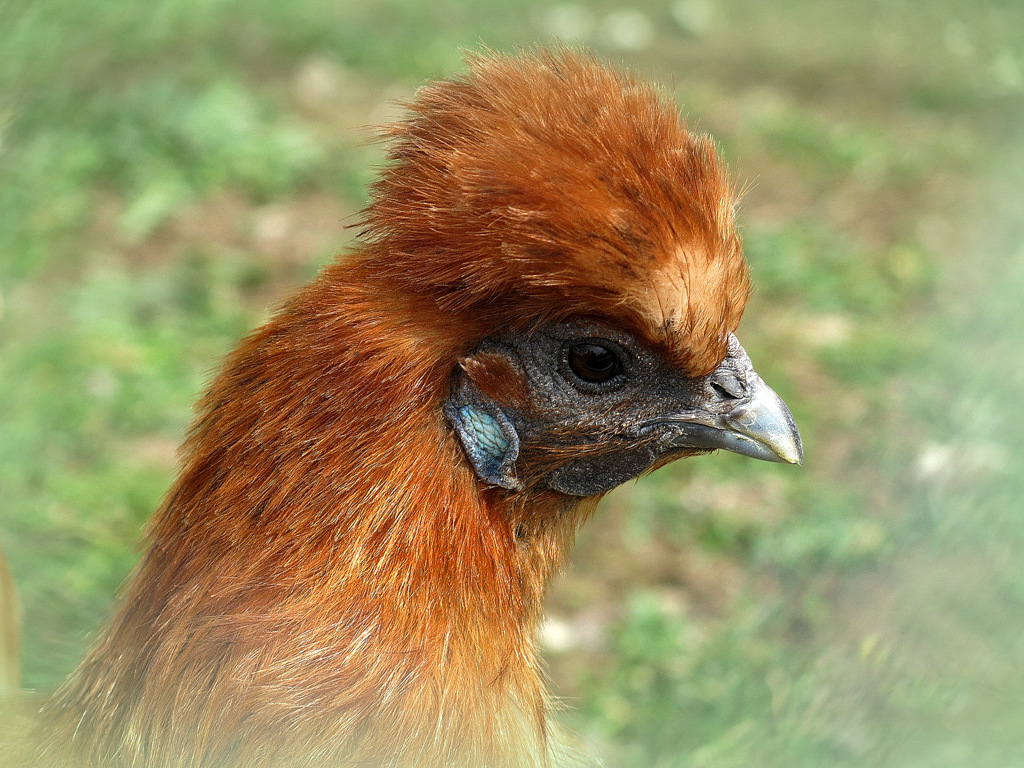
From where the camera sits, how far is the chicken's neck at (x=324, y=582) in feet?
6.07

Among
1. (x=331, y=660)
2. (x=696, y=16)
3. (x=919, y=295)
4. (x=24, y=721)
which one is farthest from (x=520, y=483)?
(x=696, y=16)

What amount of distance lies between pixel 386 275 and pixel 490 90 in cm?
41

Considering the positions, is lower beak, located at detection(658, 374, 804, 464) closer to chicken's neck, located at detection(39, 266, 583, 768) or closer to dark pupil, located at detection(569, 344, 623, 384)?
dark pupil, located at detection(569, 344, 623, 384)

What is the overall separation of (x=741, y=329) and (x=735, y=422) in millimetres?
3224

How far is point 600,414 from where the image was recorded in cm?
209

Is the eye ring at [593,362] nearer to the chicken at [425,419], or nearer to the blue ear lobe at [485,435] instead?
the chicken at [425,419]

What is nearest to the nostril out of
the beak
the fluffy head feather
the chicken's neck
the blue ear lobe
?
the beak

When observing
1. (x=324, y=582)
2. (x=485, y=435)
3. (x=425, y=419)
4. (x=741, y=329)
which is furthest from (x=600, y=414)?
(x=741, y=329)

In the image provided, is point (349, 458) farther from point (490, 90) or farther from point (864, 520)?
point (864, 520)

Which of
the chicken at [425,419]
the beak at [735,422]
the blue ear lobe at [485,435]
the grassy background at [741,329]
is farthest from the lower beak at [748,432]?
the grassy background at [741,329]

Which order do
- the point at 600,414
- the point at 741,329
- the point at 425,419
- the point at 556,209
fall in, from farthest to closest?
the point at 741,329 → the point at 600,414 → the point at 425,419 → the point at 556,209

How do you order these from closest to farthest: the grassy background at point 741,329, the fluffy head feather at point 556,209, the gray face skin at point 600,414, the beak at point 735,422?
the fluffy head feather at point 556,209 < the gray face skin at point 600,414 < the beak at point 735,422 < the grassy background at point 741,329

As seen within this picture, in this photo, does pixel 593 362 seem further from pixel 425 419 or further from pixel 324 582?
pixel 324 582

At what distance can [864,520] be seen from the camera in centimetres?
426
